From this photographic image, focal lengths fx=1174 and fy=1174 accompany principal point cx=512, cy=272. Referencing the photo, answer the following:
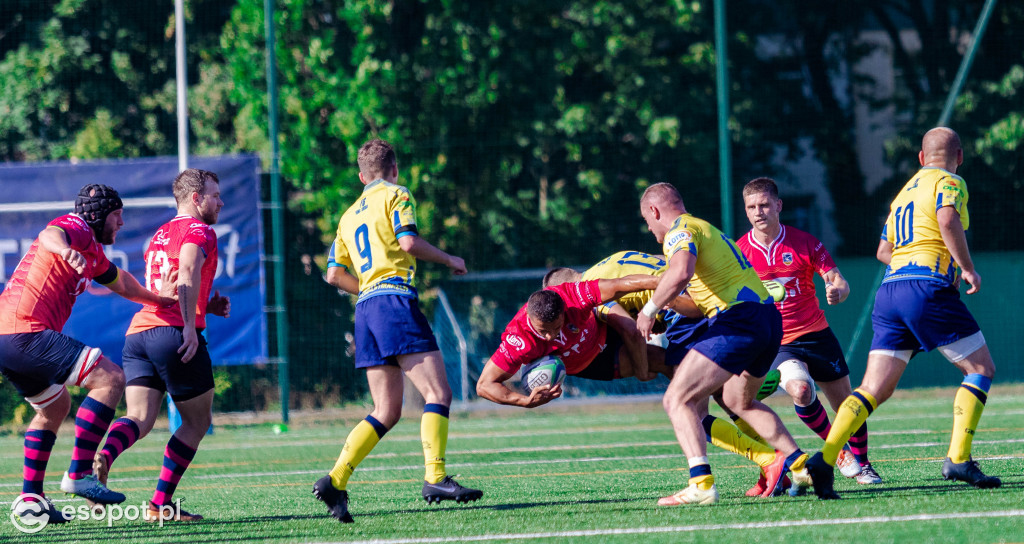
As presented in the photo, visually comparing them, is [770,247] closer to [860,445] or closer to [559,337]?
[860,445]

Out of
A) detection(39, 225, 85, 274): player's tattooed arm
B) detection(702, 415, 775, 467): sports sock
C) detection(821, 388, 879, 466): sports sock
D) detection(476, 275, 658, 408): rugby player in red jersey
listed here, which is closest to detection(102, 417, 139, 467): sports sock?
detection(39, 225, 85, 274): player's tattooed arm

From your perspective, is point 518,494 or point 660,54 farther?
point 660,54

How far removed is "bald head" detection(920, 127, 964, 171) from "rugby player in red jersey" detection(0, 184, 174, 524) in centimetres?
436

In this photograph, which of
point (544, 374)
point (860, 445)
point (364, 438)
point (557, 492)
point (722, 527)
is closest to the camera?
point (722, 527)

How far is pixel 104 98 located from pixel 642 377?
15.2 metres

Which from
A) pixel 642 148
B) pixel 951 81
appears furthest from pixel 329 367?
pixel 951 81

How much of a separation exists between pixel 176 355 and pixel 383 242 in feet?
4.26

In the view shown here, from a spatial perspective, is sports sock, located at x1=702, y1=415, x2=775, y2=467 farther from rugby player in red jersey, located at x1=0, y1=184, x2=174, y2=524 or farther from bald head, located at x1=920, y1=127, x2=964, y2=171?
rugby player in red jersey, located at x1=0, y1=184, x2=174, y2=524

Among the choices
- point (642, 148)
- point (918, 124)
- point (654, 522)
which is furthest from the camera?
point (918, 124)

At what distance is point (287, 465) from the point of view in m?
9.95

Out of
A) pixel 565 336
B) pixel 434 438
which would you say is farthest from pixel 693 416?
pixel 434 438

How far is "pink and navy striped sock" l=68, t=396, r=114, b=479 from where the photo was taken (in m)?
6.31

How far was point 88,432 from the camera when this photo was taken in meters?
6.41

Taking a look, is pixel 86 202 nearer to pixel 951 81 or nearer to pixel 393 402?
pixel 393 402
